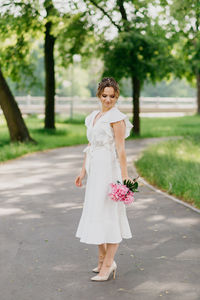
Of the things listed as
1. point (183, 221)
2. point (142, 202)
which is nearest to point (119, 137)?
point (183, 221)

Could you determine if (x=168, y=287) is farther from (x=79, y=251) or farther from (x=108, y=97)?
(x=108, y=97)

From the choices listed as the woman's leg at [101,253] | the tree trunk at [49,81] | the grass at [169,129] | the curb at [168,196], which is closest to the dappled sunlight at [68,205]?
the curb at [168,196]

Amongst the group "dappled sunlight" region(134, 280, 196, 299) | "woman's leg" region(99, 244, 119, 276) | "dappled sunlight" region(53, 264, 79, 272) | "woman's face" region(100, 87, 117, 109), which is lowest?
"dappled sunlight" region(53, 264, 79, 272)

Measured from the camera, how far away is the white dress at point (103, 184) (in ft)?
15.7

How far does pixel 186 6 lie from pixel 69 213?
22.5ft

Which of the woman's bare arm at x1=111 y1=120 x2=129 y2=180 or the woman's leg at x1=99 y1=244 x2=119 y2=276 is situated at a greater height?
the woman's bare arm at x1=111 y1=120 x2=129 y2=180

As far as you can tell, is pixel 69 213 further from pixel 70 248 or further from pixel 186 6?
pixel 186 6

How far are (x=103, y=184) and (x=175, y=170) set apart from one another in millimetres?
5963

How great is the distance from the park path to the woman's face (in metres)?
1.66

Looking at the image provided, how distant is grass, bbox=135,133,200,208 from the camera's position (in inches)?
351

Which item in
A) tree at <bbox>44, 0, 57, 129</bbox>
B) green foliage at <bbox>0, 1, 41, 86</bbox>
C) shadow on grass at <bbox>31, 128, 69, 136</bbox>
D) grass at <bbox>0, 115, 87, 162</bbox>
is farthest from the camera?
tree at <bbox>44, 0, 57, 129</bbox>

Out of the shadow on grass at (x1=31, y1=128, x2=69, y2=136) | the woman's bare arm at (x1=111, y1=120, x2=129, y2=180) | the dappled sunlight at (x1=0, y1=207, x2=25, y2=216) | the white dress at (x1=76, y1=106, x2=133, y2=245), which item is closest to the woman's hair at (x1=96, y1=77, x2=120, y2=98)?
the white dress at (x1=76, y1=106, x2=133, y2=245)

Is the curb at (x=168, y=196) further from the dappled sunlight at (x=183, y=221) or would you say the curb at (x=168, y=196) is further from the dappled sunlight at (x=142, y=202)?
the dappled sunlight at (x=183, y=221)

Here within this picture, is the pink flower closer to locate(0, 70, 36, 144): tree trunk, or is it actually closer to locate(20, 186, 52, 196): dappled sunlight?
locate(20, 186, 52, 196): dappled sunlight
